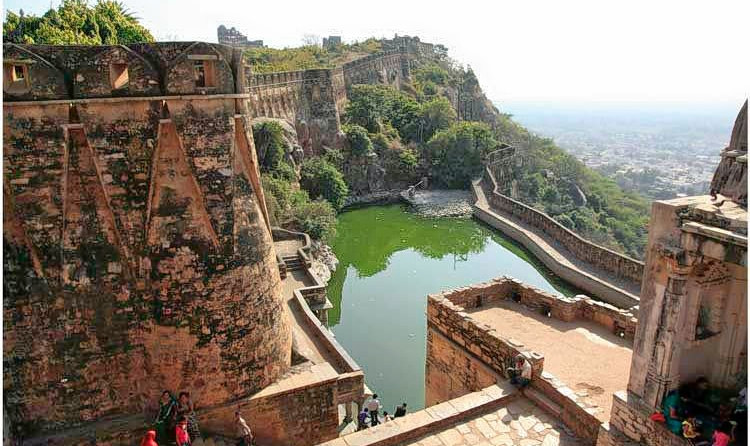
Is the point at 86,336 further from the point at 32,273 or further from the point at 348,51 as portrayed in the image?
the point at 348,51

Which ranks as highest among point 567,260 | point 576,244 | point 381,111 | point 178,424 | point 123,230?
point 381,111

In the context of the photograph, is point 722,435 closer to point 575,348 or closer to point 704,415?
point 704,415

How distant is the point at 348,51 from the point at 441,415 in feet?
215

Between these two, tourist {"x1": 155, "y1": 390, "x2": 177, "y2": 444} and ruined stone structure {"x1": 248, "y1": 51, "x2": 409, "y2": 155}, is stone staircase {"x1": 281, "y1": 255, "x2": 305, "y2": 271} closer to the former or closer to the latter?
tourist {"x1": 155, "y1": 390, "x2": 177, "y2": 444}

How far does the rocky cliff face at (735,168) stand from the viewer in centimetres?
548

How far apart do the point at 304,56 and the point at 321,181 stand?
1098 inches

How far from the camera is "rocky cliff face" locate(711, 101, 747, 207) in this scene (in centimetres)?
548

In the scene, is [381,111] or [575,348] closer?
[575,348]

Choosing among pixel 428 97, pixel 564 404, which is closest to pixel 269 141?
pixel 564 404

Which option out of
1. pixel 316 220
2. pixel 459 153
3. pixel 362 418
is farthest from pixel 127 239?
pixel 459 153

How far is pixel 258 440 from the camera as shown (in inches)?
328

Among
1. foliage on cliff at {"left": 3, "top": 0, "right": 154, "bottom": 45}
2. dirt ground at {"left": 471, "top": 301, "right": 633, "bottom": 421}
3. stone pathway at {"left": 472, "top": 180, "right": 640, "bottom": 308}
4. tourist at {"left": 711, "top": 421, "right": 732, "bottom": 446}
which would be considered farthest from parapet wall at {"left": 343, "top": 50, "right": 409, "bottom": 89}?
tourist at {"left": 711, "top": 421, "right": 732, "bottom": 446}

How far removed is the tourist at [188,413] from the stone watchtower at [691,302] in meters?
5.74

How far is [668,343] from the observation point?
597cm
